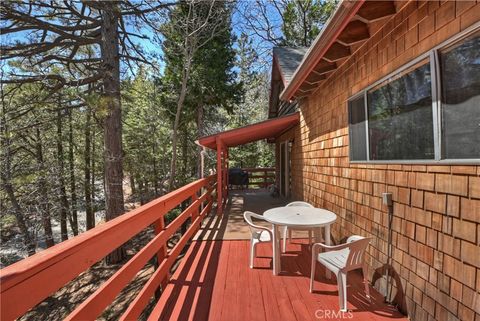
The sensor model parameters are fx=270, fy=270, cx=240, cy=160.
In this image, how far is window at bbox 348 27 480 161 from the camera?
5.87 ft

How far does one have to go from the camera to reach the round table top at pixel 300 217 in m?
3.11

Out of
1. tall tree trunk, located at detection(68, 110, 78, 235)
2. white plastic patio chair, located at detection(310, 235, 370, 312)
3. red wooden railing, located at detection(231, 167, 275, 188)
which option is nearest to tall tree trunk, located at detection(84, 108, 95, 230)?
tall tree trunk, located at detection(68, 110, 78, 235)

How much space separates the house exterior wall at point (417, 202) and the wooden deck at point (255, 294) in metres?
→ 0.47

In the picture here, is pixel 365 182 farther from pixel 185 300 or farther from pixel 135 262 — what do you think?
pixel 135 262

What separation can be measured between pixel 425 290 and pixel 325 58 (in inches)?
113

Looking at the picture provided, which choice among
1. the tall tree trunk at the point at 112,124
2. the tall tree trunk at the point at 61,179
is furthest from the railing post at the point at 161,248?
the tall tree trunk at the point at 61,179

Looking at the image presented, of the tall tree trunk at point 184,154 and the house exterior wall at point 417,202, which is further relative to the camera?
the tall tree trunk at point 184,154

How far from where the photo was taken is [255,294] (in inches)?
111

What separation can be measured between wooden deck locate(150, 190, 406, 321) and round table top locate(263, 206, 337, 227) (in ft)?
2.17

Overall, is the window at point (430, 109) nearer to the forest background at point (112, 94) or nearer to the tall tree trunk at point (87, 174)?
the forest background at point (112, 94)

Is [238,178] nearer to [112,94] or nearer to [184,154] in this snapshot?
[184,154]

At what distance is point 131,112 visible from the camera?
49.2 ft

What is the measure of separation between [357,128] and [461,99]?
1.61 m

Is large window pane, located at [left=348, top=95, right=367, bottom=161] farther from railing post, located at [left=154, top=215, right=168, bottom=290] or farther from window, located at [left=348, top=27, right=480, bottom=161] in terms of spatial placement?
railing post, located at [left=154, top=215, right=168, bottom=290]
